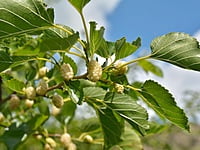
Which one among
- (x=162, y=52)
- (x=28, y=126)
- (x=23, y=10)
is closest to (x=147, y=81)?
(x=162, y=52)

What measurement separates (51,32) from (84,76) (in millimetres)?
110

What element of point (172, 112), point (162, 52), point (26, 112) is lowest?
point (26, 112)

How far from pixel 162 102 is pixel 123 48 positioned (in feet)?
0.47

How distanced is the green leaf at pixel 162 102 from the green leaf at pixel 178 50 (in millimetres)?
65

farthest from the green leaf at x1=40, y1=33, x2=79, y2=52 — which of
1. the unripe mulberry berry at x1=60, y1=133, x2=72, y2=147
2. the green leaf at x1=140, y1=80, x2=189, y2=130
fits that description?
the unripe mulberry berry at x1=60, y1=133, x2=72, y2=147

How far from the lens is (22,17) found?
2.50 ft

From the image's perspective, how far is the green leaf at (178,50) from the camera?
85 cm

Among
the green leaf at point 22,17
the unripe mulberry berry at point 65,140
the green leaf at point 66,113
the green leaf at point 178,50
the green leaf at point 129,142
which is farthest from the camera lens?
the green leaf at point 66,113

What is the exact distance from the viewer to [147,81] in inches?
35.7

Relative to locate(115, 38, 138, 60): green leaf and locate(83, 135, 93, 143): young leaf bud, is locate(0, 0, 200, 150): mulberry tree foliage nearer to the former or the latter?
locate(115, 38, 138, 60): green leaf

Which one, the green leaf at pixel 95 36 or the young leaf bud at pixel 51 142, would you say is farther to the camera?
the young leaf bud at pixel 51 142

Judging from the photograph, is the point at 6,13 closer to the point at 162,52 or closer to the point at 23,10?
the point at 23,10

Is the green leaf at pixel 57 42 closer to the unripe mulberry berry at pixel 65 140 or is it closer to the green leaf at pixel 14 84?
the green leaf at pixel 14 84

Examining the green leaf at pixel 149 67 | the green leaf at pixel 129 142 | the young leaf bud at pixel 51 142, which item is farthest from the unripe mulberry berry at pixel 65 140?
the green leaf at pixel 149 67
